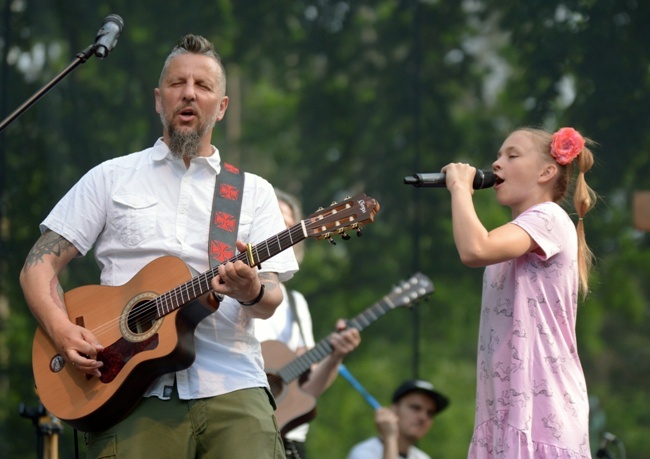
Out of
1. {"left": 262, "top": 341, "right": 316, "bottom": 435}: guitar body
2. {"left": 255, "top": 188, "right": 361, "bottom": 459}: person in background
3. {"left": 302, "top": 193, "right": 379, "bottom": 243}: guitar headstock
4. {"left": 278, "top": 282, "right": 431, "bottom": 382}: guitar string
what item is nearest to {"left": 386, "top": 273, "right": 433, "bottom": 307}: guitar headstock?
{"left": 278, "top": 282, "right": 431, "bottom": 382}: guitar string

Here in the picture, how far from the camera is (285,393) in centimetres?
463

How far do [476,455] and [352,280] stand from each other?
427cm

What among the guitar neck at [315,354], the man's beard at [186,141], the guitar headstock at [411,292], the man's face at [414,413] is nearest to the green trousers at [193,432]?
the man's beard at [186,141]

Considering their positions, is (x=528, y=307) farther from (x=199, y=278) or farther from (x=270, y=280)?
(x=199, y=278)

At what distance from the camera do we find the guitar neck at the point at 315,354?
183 inches

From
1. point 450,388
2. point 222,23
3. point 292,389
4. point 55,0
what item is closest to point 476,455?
point 292,389

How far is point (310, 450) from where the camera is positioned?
709 centimetres

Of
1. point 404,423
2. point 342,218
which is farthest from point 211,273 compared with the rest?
point 404,423

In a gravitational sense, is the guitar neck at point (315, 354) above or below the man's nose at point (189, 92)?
below

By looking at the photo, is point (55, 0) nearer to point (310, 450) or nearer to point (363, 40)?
point (363, 40)

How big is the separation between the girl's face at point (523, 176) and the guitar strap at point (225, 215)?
827 millimetres

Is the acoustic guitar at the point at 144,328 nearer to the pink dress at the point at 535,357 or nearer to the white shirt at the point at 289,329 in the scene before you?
the pink dress at the point at 535,357

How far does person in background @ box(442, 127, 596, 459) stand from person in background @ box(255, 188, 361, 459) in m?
1.68

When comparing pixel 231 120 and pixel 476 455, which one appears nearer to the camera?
pixel 476 455
